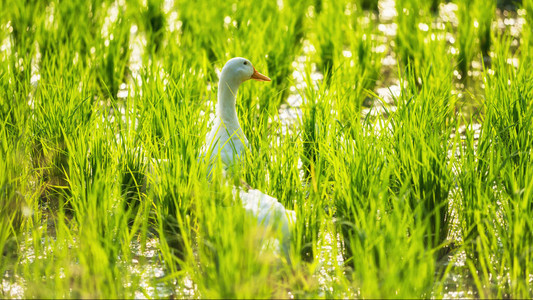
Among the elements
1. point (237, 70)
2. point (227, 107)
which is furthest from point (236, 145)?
point (237, 70)

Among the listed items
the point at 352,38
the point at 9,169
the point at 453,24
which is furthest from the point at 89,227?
the point at 453,24

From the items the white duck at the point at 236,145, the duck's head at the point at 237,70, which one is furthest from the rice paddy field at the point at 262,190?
the duck's head at the point at 237,70

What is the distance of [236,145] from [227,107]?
22 cm

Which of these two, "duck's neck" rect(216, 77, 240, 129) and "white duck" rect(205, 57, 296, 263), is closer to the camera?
"white duck" rect(205, 57, 296, 263)

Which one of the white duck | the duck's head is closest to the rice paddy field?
the white duck

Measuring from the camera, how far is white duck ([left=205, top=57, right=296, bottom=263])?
2504mm

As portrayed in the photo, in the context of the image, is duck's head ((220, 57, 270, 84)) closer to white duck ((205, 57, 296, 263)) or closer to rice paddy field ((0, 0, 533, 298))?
white duck ((205, 57, 296, 263))

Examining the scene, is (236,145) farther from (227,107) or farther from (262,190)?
(262,190)

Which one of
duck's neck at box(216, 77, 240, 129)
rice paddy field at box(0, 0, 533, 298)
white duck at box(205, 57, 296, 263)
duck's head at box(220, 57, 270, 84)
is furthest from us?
duck's head at box(220, 57, 270, 84)

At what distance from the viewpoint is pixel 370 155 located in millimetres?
2961

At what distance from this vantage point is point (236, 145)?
3299 mm

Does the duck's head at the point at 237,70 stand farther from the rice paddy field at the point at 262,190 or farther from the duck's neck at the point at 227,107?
the rice paddy field at the point at 262,190

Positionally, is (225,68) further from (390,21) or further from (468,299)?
(390,21)

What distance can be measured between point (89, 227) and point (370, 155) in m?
1.10
